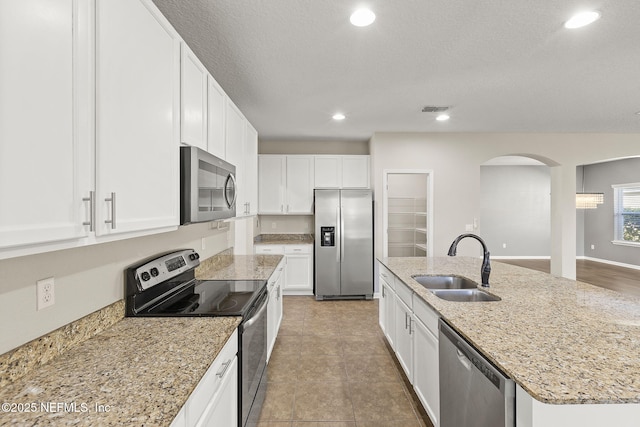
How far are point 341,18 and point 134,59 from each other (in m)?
1.32

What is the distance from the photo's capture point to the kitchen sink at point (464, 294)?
6.77 feet

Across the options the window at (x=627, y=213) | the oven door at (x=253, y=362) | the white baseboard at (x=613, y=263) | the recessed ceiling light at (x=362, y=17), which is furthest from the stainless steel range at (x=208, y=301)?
the window at (x=627, y=213)

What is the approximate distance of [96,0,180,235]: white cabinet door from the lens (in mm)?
988

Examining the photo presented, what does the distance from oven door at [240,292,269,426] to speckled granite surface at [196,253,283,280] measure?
16.4 inches

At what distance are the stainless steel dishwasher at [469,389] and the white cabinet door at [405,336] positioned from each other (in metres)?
0.58

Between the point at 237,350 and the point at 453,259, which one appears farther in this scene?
the point at 453,259

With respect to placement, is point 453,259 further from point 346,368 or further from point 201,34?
point 201,34

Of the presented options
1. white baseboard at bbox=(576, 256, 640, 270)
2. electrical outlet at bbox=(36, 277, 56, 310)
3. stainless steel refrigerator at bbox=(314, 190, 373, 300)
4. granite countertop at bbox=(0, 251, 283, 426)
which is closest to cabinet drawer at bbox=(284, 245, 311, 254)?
stainless steel refrigerator at bbox=(314, 190, 373, 300)

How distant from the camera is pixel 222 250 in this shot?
128 inches

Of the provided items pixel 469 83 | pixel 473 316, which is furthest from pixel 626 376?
pixel 469 83

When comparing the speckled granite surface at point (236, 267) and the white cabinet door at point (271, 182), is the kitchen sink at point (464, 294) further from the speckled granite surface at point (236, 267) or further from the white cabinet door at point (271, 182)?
the white cabinet door at point (271, 182)

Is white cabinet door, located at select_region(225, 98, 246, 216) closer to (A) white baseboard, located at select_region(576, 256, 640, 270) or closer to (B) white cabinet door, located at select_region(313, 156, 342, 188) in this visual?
(B) white cabinet door, located at select_region(313, 156, 342, 188)

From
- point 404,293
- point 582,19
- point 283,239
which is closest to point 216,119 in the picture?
point 404,293

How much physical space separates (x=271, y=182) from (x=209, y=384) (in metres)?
4.16
